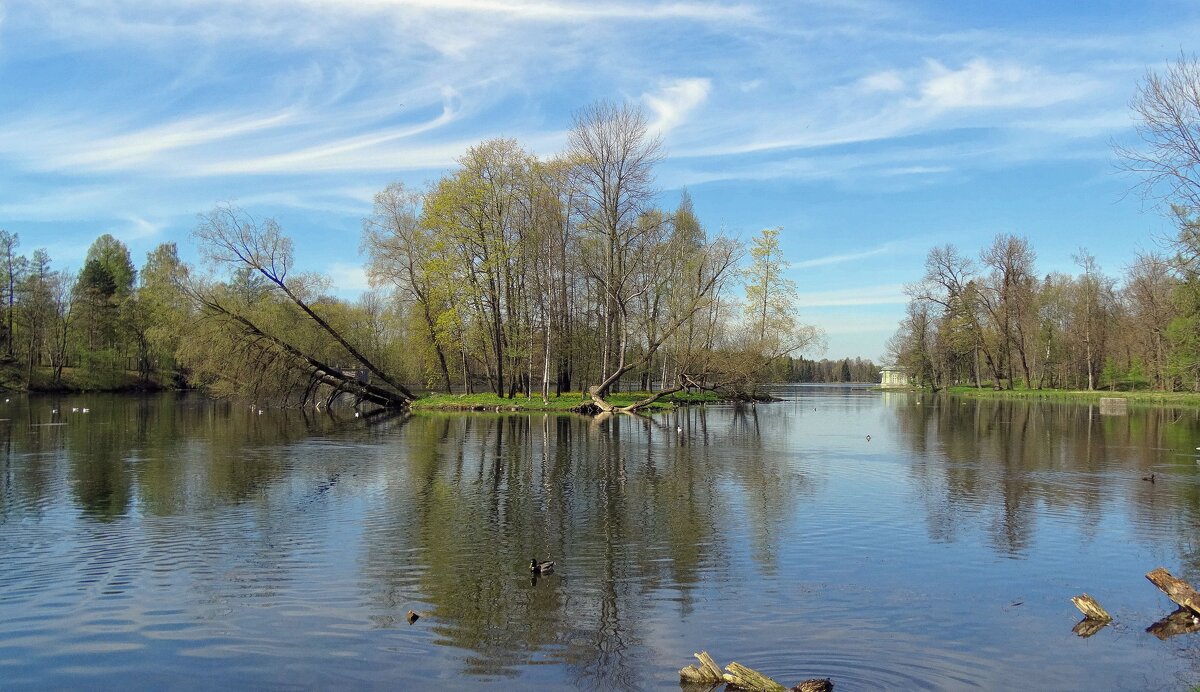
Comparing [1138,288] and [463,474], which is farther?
[1138,288]

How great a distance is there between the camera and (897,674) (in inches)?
324

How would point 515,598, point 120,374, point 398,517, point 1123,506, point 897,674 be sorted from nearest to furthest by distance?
point 897,674
point 515,598
point 398,517
point 1123,506
point 120,374

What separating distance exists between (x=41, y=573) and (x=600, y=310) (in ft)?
151

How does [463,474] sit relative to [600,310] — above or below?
below

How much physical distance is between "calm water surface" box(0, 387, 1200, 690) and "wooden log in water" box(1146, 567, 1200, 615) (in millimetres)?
283

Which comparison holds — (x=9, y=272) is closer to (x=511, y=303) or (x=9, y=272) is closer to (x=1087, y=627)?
(x=511, y=303)

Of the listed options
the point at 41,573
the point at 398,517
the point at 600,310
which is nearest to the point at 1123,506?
the point at 398,517

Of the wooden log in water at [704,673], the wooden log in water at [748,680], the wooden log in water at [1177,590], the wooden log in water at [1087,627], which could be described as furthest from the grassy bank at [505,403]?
the wooden log in water at [748,680]

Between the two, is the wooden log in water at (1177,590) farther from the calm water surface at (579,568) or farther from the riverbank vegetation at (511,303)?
the riverbank vegetation at (511,303)

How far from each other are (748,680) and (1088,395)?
75043 mm

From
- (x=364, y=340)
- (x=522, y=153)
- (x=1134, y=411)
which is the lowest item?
(x=1134, y=411)

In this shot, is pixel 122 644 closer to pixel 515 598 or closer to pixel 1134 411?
pixel 515 598

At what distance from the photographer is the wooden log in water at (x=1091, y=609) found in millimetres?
9992

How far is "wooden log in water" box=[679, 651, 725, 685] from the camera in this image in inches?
310
